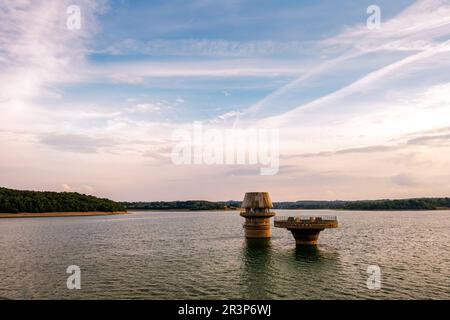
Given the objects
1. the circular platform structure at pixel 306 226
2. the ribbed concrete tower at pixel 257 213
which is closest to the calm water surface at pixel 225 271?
the circular platform structure at pixel 306 226

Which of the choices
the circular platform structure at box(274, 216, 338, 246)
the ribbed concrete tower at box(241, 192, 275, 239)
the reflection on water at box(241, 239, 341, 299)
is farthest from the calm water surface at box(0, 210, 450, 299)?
the ribbed concrete tower at box(241, 192, 275, 239)

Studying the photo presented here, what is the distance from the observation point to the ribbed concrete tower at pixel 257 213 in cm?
7012

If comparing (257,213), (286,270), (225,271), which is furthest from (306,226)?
(225,271)

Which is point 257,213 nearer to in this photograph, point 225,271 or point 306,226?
point 306,226

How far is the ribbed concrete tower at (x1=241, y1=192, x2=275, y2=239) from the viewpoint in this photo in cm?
7012

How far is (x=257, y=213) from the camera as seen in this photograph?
7075 centimetres

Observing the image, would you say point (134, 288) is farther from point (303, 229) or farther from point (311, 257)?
point (303, 229)

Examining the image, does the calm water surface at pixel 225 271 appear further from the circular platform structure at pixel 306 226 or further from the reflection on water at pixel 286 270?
the circular platform structure at pixel 306 226

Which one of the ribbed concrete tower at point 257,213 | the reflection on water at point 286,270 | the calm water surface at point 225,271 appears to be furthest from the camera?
the ribbed concrete tower at point 257,213

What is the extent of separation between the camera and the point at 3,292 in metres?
30.4

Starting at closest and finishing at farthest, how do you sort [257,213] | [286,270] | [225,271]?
[225,271]
[286,270]
[257,213]
